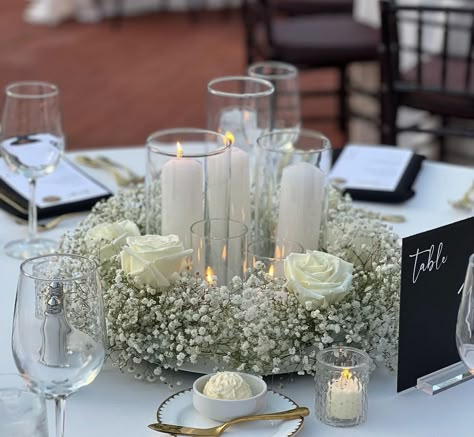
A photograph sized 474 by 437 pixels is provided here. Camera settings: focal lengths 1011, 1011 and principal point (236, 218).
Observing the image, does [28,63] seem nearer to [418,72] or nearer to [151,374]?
[418,72]

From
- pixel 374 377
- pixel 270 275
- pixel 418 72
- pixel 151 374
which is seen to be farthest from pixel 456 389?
pixel 418 72

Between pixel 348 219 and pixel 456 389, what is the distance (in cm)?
33

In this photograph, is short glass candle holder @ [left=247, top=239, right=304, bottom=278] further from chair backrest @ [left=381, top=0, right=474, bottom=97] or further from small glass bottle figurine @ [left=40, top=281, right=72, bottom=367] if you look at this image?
chair backrest @ [left=381, top=0, right=474, bottom=97]

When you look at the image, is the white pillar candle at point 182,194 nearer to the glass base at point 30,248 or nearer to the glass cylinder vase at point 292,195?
the glass cylinder vase at point 292,195

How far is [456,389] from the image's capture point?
119 cm

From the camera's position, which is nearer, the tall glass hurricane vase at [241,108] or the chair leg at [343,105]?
the tall glass hurricane vase at [241,108]

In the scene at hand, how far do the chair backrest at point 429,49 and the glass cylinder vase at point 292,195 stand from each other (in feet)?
4.19

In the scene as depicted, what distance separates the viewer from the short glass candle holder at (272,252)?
1.22 m

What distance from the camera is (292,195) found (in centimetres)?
134

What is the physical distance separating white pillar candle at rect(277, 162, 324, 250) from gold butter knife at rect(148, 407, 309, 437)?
0.30 meters

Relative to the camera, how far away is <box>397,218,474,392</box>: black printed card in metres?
1.15

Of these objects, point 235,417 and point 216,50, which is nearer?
point 235,417

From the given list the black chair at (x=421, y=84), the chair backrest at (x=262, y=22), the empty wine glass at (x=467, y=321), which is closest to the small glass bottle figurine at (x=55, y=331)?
the empty wine glass at (x=467, y=321)

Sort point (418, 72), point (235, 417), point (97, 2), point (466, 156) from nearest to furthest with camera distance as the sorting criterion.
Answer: point (235, 417)
point (418, 72)
point (466, 156)
point (97, 2)
